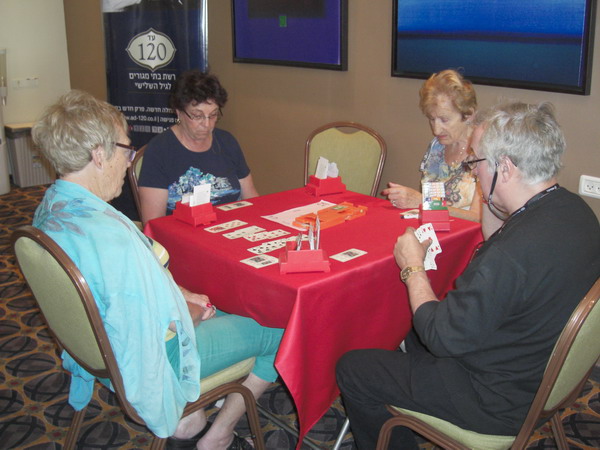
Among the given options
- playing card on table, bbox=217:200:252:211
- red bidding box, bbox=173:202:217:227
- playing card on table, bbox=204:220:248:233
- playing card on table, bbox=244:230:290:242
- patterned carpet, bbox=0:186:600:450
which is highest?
red bidding box, bbox=173:202:217:227

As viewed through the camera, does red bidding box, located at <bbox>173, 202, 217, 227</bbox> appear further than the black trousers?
Yes

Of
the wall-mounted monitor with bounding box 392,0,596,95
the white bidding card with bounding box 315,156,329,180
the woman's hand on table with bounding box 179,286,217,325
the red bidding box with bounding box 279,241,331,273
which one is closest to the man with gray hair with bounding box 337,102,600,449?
the red bidding box with bounding box 279,241,331,273

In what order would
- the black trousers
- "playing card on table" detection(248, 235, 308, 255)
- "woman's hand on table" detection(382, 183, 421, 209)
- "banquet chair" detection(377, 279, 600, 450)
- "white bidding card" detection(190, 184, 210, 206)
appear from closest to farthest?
"banquet chair" detection(377, 279, 600, 450) → the black trousers → "playing card on table" detection(248, 235, 308, 255) → "white bidding card" detection(190, 184, 210, 206) → "woman's hand on table" detection(382, 183, 421, 209)

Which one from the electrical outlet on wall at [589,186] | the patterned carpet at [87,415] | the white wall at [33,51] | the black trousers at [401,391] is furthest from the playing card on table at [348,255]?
the white wall at [33,51]

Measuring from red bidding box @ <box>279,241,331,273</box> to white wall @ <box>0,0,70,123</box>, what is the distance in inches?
199

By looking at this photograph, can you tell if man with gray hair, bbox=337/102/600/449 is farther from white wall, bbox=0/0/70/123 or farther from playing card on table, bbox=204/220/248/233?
white wall, bbox=0/0/70/123

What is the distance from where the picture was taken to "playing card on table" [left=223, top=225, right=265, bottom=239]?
7.08ft

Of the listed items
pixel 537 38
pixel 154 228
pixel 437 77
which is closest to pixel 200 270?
pixel 154 228

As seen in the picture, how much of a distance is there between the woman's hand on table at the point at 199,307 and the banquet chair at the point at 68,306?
268mm

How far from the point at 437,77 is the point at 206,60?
1.96 meters

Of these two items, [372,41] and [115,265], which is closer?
[115,265]

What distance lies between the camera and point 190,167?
9.05 feet

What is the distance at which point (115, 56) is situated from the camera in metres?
4.71

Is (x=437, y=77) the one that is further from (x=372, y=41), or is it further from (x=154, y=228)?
(x=154, y=228)
